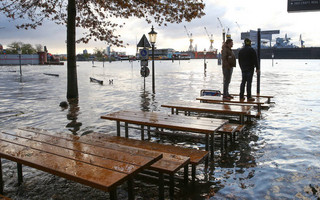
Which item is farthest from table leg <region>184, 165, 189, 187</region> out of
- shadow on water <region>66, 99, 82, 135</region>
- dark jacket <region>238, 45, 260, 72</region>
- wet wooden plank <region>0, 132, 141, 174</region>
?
dark jacket <region>238, 45, 260, 72</region>

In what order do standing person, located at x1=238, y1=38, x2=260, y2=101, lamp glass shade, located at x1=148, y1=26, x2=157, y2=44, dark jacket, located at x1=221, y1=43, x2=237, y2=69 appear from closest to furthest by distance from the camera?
standing person, located at x1=238, y1=38, x2=260, y2=101
dark jacket, located at x1=221, y1=43, x2=237, y2=69
lamp glass shade, located at x1=148, y1=26, x2=157, y2=44

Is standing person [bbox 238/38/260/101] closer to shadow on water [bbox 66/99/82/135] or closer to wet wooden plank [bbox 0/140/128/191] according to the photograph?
shadow on water [bbox 66/99/82/135]

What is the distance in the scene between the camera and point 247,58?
8.90 meters

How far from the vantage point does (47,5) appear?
13.1m

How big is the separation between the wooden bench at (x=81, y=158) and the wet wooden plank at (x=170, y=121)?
145 cm

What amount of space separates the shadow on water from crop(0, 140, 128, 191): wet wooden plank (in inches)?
149

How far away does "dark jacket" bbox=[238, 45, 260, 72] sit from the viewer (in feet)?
28.6

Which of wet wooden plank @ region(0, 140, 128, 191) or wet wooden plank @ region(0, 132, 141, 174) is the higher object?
wet wooden plank @ region(0, 132, 141, 174)

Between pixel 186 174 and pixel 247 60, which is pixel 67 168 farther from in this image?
pixel 247 60

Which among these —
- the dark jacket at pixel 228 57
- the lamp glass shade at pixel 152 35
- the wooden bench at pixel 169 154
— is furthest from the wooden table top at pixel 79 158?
the lamp glass shade at pixel 152 35

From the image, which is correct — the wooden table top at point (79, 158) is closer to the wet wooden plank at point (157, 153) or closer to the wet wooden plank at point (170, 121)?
the wet wooden plank at point (157, 153)

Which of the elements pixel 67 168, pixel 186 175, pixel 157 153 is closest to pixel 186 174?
pixel 186 175

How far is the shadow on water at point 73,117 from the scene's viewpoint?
24.3 feet

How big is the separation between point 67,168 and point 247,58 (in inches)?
291
